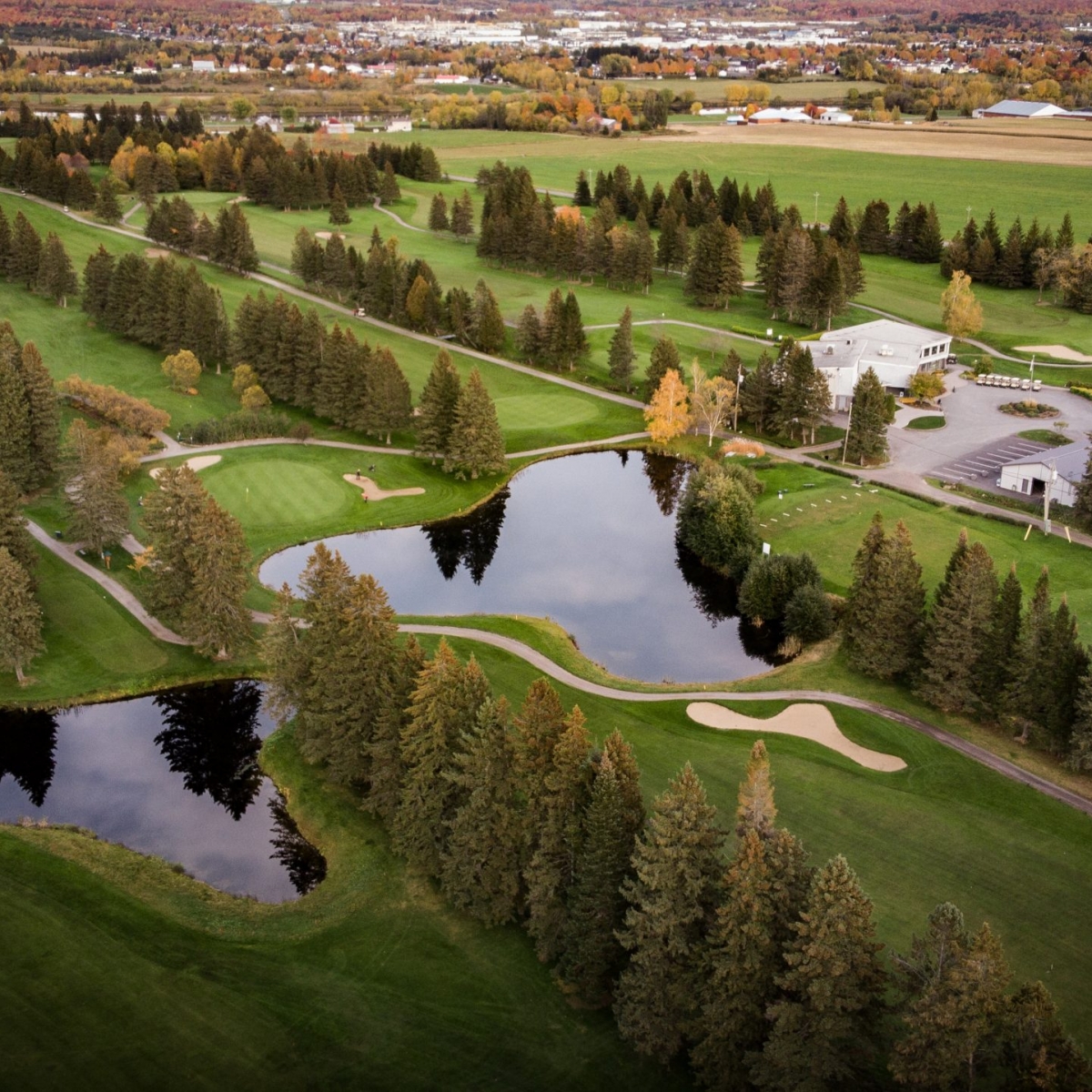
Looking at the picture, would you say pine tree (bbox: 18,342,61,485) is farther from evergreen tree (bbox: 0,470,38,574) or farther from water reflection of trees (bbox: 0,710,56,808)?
water reflection of trees (bbox: 0,710,56,808)

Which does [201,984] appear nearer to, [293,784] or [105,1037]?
[105,1037]

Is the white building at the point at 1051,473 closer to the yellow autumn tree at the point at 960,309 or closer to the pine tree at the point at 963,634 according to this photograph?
the pine tree at the point at 963,634

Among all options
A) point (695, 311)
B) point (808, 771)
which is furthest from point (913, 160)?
point (808, 771)

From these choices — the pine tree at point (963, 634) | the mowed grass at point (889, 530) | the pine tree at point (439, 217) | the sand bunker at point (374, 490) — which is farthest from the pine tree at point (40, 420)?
the pine tree at point (439, 217)

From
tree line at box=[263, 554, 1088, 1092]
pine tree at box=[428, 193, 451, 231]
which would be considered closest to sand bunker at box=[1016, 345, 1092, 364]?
pine tree at box=[428, 193, 451, 231]

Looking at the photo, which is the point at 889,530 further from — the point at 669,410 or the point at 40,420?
the point at 40,420

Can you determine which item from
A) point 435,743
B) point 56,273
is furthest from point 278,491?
Answer: point 56,273
